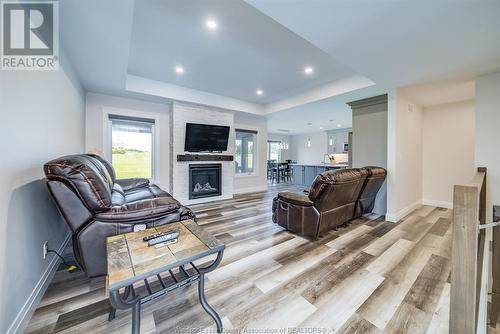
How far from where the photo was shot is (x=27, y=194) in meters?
1.47

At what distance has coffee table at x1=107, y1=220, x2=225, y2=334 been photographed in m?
0.96

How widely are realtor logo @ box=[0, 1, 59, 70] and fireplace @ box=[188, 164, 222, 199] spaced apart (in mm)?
3176

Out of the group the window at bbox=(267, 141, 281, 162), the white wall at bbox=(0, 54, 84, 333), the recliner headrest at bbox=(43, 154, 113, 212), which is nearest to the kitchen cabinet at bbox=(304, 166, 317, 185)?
the window at bbox=(267, 141, 281, 162)

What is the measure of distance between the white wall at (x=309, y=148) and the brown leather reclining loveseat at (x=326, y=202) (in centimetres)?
746

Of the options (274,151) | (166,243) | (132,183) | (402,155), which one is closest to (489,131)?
(402,155)

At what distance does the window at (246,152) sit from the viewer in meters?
6.51

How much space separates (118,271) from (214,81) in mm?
3848

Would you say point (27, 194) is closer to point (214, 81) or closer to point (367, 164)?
point (214, 81)

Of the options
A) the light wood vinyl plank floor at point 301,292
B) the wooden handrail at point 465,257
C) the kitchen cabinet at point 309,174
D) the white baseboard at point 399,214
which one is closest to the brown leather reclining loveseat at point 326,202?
the light wood vinyl plank floor at point 301,292

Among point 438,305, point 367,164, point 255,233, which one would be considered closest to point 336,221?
point 255,233

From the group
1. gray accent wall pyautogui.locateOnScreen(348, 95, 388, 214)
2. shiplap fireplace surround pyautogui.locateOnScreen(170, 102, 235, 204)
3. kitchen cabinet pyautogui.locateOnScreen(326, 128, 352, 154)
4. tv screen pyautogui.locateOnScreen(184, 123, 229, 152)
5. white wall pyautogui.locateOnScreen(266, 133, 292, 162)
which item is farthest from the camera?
white wall pyautogui.locateOnScreen(266, 133, 292, 162)

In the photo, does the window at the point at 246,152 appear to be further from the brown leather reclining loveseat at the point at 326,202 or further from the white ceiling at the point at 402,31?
the white ceiling at the point at 402,31

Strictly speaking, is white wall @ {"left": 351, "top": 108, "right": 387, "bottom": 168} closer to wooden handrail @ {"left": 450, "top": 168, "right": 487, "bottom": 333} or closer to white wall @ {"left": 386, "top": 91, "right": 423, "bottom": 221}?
white wall @ {"left": 386, "top": 91, "right": 423, "bottom": 221}

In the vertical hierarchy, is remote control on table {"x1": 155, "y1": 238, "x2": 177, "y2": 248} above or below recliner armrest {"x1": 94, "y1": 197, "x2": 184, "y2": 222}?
below
